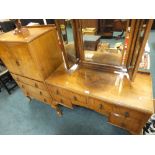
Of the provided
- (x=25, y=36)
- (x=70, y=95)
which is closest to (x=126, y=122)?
(x=70, y=95)

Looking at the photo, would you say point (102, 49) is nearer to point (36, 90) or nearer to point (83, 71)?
point (83, 71)

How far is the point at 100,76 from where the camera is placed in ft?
5.01

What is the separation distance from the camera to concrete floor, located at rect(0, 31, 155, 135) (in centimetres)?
188

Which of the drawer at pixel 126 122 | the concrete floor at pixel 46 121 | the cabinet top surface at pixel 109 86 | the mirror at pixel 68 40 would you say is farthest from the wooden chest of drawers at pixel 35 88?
the drawer at pixel 126 122

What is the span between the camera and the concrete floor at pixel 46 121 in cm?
188

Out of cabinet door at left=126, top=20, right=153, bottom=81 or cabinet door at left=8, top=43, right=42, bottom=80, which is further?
cabinet door at left=8, top=43, right=42, bottom=80

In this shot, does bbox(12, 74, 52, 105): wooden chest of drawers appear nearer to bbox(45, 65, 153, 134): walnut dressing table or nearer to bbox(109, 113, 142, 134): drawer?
bbox(45, 65, 153, 134): walnut dressing table

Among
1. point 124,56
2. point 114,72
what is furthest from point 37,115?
point 124,56

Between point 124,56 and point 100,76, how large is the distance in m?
0.36

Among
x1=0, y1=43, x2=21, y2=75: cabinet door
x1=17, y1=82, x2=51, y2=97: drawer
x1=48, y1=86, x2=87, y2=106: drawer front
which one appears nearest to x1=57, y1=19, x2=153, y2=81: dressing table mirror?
x1=48, y1=86, x2=87, y2=106: drawer front

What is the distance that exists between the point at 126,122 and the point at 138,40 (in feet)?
2.94

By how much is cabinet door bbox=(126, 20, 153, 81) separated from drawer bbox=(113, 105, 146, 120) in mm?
339
